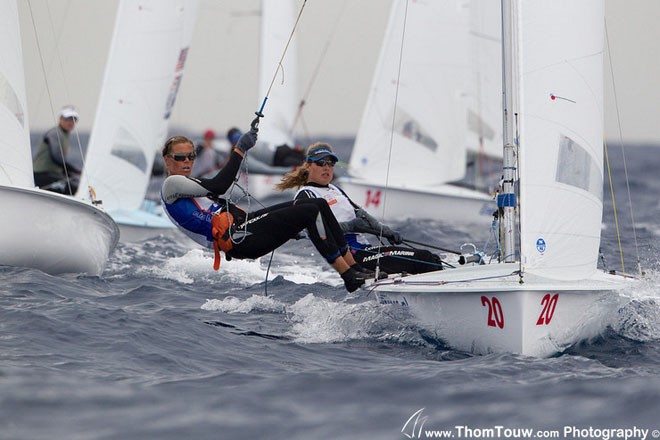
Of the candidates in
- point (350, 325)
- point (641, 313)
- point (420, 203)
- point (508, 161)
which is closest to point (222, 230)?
point (350, 325)

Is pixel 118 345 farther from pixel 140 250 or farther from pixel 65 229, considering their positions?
pixel 140 250

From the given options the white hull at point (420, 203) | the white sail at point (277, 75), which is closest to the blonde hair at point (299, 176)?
the white hull at point (420, 203)

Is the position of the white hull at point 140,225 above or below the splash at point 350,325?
above

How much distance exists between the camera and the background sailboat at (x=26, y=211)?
6.36 metres

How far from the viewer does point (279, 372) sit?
13.9ft

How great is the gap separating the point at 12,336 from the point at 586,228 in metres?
2.82

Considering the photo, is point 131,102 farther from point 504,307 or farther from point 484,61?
point 504,307

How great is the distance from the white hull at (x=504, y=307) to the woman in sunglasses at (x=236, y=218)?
0.33 metres

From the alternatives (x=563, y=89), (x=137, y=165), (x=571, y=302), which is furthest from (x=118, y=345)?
(x=137, y=165)

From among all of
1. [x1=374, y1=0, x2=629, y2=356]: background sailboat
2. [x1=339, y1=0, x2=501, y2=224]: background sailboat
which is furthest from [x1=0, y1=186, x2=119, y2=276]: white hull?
[x1=339, y1=0, x2=501, y2=224]: background sailboat

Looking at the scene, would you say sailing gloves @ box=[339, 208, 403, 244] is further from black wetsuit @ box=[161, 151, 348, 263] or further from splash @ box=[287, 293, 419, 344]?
splash @ box=[287, 293, 419, 344]

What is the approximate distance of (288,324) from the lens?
5.41 m

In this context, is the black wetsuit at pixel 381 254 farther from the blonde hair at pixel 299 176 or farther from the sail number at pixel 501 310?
the sail number at pixel 501 310

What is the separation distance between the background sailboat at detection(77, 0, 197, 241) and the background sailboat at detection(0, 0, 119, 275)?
264cm
